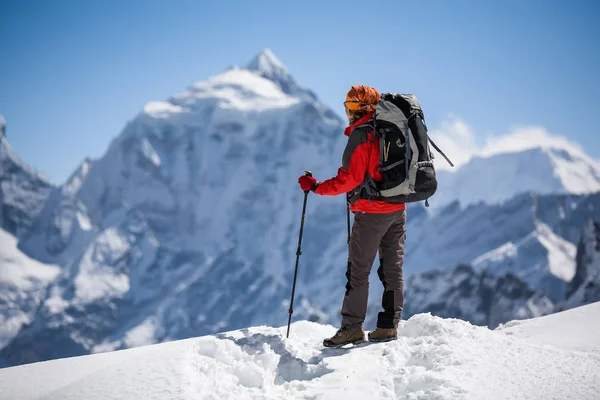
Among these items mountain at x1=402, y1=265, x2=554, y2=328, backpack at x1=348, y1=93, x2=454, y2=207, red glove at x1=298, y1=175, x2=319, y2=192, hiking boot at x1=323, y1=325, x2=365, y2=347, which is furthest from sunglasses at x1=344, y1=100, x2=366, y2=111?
mountain at x1=402, y1=265, x2=554, y2=328

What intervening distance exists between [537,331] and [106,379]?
563cm

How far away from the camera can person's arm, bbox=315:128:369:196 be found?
625 cm

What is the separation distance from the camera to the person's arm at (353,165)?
20.5ft

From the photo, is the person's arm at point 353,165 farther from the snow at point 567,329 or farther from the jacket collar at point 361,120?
the snow at point 567,329

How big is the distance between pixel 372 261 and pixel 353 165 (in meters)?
1.13

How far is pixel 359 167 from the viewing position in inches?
248

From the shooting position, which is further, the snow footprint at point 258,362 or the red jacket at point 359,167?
the red jacket at point 359,167

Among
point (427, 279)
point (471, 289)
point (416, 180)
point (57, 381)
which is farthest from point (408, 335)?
point (427, 279)

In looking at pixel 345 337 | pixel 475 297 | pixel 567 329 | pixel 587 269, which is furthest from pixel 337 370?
pixel 475 297

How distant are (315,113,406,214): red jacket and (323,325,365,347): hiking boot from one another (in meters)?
1.40

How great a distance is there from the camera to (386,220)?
21.4ft

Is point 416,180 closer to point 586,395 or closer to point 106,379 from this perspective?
point 586,395

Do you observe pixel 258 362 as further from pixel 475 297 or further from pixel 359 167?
pixel 475 297

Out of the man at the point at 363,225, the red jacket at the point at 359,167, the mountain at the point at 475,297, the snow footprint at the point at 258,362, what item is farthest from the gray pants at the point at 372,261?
the mountain at the point at 475,297
